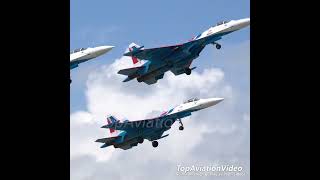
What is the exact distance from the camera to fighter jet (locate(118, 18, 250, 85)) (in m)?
46.2

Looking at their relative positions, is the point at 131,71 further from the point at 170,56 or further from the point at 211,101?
the point at 211,101

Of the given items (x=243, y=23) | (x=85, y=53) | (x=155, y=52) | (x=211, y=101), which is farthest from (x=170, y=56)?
(x=85, y=53)

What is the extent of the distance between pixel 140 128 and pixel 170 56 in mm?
8344

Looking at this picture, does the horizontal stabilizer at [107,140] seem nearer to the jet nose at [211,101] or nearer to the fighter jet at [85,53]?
the fighter jet at [85,53]

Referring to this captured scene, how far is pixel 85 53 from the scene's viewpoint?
4603 centimetres

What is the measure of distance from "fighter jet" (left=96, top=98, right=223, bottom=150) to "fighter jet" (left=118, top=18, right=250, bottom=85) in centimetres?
353

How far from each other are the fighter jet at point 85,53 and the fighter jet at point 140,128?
8.21 meters

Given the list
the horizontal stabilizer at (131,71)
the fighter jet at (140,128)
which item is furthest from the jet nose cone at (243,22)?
the horizontal stabilizer at (131,71)
